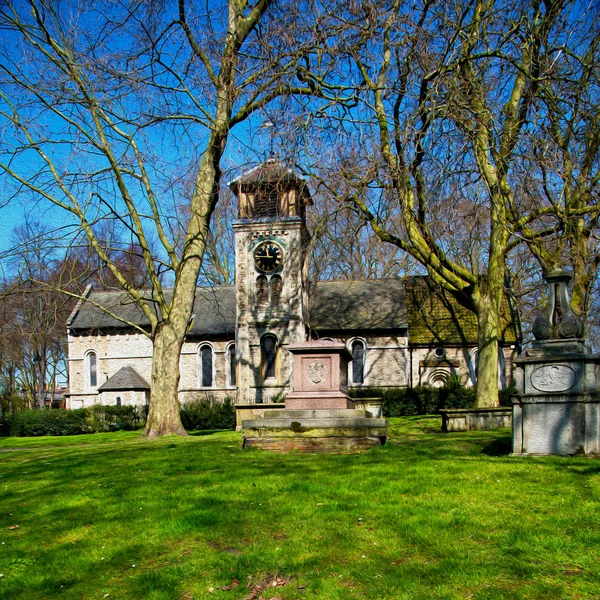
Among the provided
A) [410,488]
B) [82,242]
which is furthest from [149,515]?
[82,242]

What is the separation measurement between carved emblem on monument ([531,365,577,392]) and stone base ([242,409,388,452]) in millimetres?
2614

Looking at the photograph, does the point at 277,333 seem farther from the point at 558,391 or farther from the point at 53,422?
the point at 558,391

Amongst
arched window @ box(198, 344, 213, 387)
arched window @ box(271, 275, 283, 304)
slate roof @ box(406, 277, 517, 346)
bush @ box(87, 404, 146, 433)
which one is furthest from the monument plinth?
arched window @ box(198, 344, 213, 387)

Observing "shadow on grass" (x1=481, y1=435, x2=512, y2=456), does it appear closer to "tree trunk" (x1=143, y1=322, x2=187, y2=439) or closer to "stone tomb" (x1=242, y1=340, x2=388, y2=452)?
"stone tomb" (x1=242, y1=340, x2=388, y2=452)

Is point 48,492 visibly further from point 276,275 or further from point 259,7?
point 276,275

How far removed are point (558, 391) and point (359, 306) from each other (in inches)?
1104

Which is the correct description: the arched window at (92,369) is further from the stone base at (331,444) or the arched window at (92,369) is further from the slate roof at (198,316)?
the stone base at (331,444)

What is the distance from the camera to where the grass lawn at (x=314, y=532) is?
472 centimetres

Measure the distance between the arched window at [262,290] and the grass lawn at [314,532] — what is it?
81.2 feet

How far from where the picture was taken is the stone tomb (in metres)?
10.3

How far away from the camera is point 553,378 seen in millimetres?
8859

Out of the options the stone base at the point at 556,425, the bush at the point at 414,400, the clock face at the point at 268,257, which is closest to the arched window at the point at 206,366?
the clock face at the point at 268,257

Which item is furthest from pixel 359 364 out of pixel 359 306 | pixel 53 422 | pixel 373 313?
pixel 53 422

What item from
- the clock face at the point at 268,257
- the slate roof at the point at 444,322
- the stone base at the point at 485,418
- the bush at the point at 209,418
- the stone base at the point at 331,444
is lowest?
the bush at the point at 209,418
